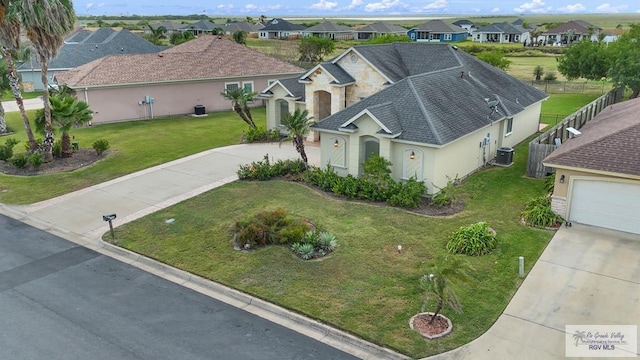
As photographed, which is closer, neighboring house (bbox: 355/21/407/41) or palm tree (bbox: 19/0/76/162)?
palm tree (bbox: 19/0/76/162)

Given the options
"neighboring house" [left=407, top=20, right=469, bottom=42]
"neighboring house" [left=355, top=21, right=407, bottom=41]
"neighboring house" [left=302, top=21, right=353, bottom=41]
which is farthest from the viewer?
"neighboring house" [left=302, top=21, right=353, bottom=41]

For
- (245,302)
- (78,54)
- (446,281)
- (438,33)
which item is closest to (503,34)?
(438,33)

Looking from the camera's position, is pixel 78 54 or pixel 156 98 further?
pixel 78 54

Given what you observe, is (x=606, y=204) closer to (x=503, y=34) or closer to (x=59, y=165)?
(x=59, y=165)

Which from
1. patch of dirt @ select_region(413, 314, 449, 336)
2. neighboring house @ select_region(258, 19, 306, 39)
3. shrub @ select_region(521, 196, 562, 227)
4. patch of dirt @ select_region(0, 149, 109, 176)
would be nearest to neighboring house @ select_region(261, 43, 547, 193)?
shrub @ select_region(521, 196, 562, 227)

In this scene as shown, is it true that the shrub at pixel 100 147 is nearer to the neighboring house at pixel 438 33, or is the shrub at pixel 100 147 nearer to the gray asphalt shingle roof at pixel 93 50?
the gray asphalt shingle roof at pixel 93 50

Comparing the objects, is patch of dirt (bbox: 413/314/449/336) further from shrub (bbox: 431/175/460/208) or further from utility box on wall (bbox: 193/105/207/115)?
utility box on wall (bbox: 193/105/207/115)

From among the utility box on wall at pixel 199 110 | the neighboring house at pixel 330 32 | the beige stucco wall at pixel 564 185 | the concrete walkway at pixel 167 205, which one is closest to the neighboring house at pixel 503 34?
the neighboring house at pixel 330 32
